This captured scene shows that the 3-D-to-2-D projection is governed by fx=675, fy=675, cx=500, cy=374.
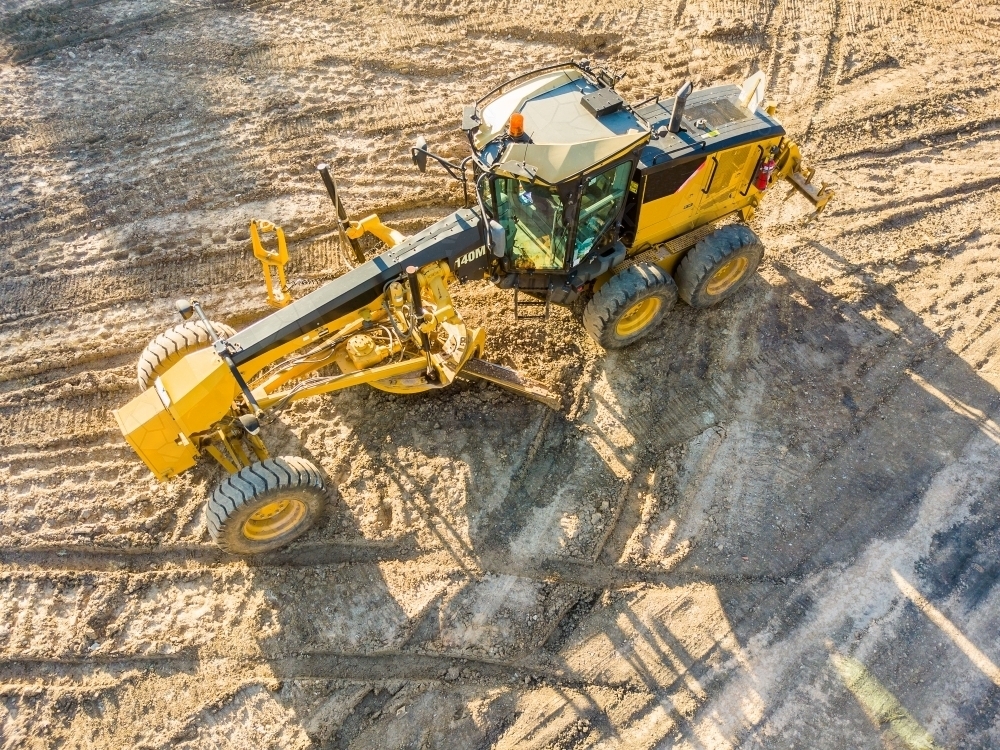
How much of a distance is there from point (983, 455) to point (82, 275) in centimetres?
971

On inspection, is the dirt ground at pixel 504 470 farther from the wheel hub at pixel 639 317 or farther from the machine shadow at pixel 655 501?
the wheel hub at pixel 639 317

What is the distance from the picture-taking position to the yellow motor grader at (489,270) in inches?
212

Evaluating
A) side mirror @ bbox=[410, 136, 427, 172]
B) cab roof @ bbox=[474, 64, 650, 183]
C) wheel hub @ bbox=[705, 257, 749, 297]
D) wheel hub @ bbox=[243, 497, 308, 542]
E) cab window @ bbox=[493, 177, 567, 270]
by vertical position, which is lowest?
wheel hub @ bbox=[243, 497, 308, 542]

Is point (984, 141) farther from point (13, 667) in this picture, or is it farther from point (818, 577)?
point (13, 667)

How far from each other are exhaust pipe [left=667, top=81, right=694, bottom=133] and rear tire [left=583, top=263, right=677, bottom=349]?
1.32m

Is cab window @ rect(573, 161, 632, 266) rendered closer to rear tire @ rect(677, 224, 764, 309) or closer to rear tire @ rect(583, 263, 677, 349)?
rear tire @ rect(583, 263, 677, 349)

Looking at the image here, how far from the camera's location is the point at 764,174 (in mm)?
7145

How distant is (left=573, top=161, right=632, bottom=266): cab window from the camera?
5762 mm

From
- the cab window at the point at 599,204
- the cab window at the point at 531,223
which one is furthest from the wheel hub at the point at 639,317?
the cab window at the point at 531,223

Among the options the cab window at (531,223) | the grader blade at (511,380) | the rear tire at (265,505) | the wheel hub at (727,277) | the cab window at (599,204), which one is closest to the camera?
the rear tire at (265,505)

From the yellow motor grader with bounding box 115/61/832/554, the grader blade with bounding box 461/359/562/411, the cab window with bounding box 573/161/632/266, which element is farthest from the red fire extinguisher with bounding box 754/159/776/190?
the grader blade with bounding box 461/359/562/411

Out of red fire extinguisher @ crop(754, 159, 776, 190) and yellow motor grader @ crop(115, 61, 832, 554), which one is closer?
yellow motor grader @ crop(115, 61, 832, 554)

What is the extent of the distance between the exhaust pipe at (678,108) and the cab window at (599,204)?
2.59 feet

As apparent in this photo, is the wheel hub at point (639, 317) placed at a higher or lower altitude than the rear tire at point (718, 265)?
lower
